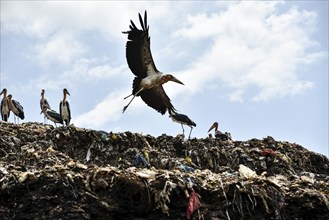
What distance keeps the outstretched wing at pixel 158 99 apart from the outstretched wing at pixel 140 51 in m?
0.73

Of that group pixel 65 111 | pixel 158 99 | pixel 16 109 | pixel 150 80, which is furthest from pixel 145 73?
pixel 16 109

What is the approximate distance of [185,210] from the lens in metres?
6.94

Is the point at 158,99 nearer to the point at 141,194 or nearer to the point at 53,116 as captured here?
the point at 53,116

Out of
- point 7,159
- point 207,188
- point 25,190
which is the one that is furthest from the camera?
point 7,159

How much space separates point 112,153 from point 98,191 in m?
4.78

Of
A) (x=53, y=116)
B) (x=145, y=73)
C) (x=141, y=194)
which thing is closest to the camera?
(x=141, y=194)

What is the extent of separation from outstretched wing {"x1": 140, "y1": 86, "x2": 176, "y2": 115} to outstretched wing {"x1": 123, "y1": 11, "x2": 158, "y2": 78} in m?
Result: 0.73

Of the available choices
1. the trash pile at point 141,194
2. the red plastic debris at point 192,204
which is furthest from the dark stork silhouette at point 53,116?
the red plastic debris at point 192,204

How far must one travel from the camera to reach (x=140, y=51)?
13336 mm

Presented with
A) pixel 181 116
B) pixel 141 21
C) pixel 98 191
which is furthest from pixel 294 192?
pixel 181 116

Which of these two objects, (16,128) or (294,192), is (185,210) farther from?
(16,128)

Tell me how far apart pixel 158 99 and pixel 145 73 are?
3.62 feet

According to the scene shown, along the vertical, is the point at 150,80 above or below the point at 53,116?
below

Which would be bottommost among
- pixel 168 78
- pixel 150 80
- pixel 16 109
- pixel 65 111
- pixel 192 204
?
pixel 192 204
